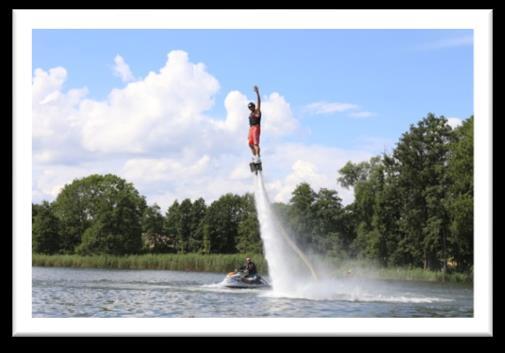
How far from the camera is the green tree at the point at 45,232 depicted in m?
68.9

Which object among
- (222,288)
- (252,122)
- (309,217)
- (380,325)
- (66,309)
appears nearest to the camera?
(380,325)

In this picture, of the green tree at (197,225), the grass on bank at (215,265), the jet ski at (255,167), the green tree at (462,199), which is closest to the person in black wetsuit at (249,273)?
the jet ski at (255,167)

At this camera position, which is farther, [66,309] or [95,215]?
[95,215]

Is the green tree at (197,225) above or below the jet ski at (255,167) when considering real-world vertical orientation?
below

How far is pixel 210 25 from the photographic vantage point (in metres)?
17.4

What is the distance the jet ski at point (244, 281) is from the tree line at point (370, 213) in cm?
331

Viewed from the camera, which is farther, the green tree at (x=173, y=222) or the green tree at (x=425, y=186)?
the green tree at (x=173, y=222)

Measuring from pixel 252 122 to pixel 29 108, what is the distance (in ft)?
22.9

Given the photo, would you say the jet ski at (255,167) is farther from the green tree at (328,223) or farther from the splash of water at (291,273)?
the green tree at (328,223)

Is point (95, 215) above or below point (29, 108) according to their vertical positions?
below

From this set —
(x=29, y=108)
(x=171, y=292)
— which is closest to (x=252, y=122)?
(x=29, y=108)

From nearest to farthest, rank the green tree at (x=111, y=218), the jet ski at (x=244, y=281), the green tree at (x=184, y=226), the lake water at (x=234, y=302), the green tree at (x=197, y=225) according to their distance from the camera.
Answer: the lake water at (x=234, y=302) → the jet ski at (x=244, y=281) → the green tree at (x=111, y=218) → the green tree at (x=197, y=225) → the green tree at (x=184, y=226)

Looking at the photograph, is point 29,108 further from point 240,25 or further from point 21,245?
point 240,25

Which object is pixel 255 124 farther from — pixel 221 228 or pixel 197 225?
pixel 197 225
